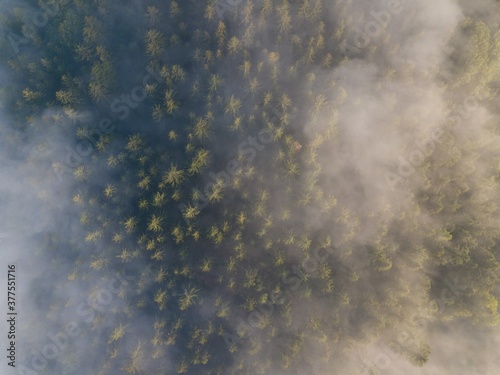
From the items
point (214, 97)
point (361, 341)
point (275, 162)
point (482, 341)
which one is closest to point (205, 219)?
point (275, 162)

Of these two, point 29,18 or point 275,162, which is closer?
point 275,162

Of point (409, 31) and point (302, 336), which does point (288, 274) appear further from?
point (409, 31)

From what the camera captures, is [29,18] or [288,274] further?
[29,18]

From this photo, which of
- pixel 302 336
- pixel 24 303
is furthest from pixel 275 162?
pixel 24 303

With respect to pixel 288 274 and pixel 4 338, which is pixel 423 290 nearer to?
pixel 288 274

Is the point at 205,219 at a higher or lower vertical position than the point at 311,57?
lower

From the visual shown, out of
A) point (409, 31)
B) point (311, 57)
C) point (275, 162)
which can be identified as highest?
point (409, 31)
